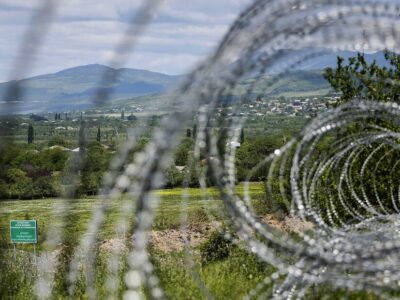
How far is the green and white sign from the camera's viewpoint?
667 inches

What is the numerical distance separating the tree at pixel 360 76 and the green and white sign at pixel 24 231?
22.7ft

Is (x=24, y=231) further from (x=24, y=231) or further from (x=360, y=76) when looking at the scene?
(x=360, y=76)

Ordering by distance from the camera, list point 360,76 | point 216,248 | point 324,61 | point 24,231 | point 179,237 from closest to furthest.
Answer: point 360,76 → point 324,61 → point 24,231 → point 216,248 → point 179,237

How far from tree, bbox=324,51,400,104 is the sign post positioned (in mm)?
6916

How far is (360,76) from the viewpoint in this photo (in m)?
16.5

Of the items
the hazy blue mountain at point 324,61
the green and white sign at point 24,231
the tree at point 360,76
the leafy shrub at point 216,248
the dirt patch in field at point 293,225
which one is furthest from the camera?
Result: the dirt patch in field at point 293,225

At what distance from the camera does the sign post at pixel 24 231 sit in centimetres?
1695

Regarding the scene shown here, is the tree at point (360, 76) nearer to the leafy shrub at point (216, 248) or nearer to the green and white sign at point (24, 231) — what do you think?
the leafy shrub at point (216, 248)

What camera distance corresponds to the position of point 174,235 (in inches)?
1051

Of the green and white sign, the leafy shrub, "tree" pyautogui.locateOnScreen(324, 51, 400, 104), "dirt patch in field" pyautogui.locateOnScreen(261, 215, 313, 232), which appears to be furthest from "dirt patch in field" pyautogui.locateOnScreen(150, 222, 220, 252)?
"tree" pyautogui.locateOnScreen(324, 51, 400, 104)

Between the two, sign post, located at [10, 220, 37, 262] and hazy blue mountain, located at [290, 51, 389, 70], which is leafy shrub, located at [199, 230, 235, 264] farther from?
hazy blue mountain, located at [290, 51, 389, 70]

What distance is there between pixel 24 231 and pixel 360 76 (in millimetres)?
7686

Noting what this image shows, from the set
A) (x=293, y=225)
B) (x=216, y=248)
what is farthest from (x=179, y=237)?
(x=216, y=248)

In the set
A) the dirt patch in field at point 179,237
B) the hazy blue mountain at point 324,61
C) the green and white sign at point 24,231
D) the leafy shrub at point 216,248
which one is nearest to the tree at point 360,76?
the hazy blue mountain at point 324,61
